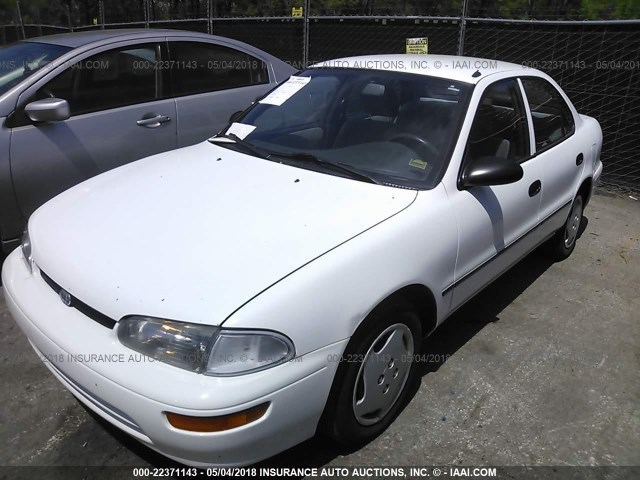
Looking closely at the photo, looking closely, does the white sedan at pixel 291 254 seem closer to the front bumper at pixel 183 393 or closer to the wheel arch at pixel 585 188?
the front bumper at pixel 183 393

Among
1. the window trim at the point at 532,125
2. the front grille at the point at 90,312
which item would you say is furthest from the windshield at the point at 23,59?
the window trim at the point at 532,125

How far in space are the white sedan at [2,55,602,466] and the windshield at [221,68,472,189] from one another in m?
0.01

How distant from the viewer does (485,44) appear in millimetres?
6949

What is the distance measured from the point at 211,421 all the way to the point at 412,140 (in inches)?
68.8

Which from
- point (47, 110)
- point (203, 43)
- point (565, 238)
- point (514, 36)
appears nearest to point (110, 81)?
point (47, 110)

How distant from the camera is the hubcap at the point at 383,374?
2.25 metres

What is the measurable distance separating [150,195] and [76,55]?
6.72 feet

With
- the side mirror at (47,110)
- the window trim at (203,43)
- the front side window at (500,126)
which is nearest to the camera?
the front side window at (500,126)

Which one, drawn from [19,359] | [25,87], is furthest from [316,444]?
[25,87]

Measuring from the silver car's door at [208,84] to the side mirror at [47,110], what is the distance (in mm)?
1014

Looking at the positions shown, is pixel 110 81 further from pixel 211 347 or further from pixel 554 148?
pixel 554 148

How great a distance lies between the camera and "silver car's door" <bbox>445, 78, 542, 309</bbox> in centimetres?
272

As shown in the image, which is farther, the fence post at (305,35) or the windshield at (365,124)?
the fence post at (305,35)

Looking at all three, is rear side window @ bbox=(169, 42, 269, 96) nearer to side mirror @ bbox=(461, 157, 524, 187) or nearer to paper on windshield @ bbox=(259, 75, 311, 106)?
paper on windshield @ bbox=(259, 75, 311, 106)
